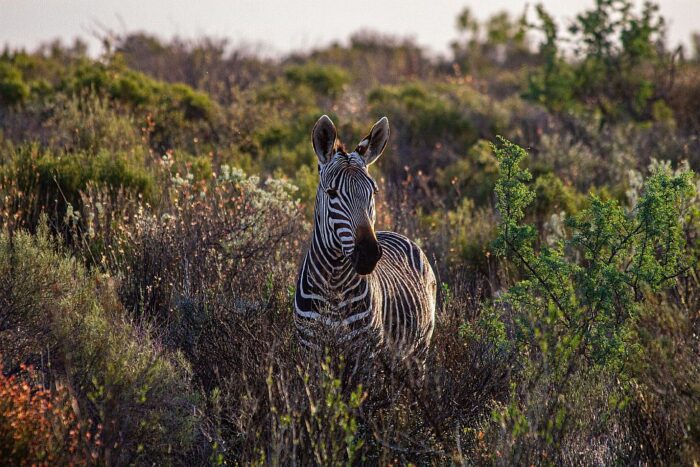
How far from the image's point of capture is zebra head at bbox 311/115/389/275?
16.3ft

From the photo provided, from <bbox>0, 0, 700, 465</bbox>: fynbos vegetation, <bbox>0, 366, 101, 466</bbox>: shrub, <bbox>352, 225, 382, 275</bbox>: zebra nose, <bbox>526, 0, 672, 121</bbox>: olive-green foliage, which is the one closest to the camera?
<bbox>0, 366, 101, 466</bbox>: shrub

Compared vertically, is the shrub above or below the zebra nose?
below

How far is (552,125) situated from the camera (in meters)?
15.2

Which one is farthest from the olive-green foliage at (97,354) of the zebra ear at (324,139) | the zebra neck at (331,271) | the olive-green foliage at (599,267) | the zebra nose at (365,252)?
the olive-green foliage at (599,267)

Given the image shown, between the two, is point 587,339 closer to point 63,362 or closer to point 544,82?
point 63,362

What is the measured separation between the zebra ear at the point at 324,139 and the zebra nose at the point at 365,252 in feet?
2.63

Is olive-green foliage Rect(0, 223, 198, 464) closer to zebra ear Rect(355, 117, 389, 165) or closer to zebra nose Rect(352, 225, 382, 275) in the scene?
zebra nose Rect(352, 225, 382, 275)

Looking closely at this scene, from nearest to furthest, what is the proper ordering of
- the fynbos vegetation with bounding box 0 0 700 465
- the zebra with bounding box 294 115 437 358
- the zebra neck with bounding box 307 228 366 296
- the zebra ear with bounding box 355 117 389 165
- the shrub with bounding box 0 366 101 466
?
the shrub with bounding box 0 366 101 466 → the fynbos vegetation with bounding box 0 0 700 465 → the zebra with bounding box 294 115 437 358 → the zebra neck with bounding box 307 228 366 296 → the zebra ear with bounding box 355 117 389 165

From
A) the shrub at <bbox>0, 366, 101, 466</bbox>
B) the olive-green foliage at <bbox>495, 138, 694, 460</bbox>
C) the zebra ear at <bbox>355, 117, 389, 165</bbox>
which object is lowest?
the shrub at <bbox>0, 366, 101, 466</bbox>

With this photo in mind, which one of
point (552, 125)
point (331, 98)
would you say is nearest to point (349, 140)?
point (552, 125)

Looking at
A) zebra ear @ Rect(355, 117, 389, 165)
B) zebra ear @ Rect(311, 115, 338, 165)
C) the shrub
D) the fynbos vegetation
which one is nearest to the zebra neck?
the fynbos vegetation

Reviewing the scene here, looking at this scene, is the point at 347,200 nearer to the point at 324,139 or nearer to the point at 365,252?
the point at 365,252

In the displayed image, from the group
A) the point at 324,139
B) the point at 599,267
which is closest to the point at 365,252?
the point at 324,139

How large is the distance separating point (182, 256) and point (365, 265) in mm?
2661
